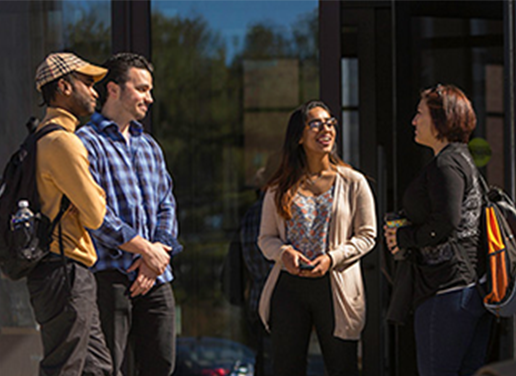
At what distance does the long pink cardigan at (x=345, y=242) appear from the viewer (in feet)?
15.7

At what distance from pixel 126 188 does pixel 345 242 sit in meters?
1.23

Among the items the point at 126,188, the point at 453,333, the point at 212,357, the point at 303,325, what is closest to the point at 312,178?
the point at 303,325

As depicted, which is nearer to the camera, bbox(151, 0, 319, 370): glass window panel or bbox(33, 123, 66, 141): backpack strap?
bbox(33, 123, 66, 141): backpack strap

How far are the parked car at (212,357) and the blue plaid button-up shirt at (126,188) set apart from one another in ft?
5.72

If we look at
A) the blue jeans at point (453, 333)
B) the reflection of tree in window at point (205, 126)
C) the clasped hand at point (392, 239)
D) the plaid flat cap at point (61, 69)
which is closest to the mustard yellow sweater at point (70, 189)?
the plaid flat cap at point (61, 69)

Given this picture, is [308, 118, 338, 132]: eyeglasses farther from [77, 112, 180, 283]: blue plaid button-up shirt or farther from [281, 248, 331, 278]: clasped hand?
[77, 112, 180, 283]: blue plaid button-up shirt

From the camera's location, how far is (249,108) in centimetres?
638

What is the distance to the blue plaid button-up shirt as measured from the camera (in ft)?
15.4

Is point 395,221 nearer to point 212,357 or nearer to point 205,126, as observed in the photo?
point 205,126

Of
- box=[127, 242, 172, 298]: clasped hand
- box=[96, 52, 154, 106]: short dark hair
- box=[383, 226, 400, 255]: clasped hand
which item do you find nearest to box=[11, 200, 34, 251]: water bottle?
box=[127, 242, 172, 298]: clasped hand

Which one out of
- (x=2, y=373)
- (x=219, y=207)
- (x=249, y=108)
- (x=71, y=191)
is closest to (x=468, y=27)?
(x=249, y=108)

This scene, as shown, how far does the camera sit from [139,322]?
4754mm

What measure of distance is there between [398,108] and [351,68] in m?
0.46

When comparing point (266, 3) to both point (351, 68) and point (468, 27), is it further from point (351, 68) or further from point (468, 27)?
point (468, 27)
